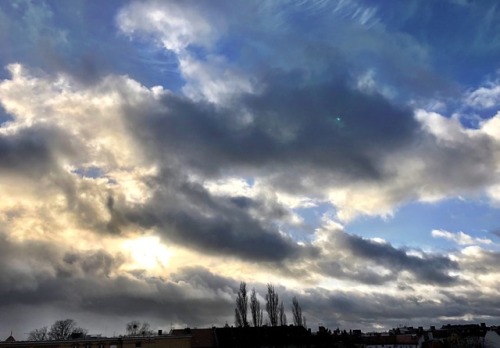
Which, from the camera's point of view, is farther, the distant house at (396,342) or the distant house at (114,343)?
the distant house at (396,342)

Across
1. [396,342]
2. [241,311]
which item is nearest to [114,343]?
[241,311]

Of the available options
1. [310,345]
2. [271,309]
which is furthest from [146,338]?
[310,345]

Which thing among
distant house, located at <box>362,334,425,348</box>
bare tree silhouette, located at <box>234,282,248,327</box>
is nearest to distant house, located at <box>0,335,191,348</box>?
bare tree silhouette, located at <box>234,282,248,327</box>

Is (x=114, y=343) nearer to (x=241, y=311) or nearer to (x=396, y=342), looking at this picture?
(x=241, y=311)

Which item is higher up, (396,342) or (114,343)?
(114,343)

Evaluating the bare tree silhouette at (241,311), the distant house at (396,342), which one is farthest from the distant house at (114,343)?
the distant house at (396,342)

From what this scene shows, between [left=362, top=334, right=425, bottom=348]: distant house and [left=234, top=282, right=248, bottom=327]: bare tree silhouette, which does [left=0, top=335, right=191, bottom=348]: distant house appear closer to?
[left=234, top=282, right=248, bottom=327]: bare tree silhouette

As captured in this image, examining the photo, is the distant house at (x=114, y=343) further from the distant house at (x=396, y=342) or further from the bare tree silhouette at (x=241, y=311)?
the distant house at (x=396, y=342)

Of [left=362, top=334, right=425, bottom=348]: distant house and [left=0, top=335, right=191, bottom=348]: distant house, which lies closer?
[left=0, top=335, right=191, bottom=348]: distant house

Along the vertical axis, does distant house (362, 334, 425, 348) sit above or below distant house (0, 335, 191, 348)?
below

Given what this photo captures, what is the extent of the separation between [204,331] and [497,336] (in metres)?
96.6

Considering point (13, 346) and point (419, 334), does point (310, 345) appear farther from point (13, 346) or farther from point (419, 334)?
point (419, 334)

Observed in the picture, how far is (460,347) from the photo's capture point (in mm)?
136000

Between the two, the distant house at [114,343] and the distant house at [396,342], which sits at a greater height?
the distant house at [114,343]
